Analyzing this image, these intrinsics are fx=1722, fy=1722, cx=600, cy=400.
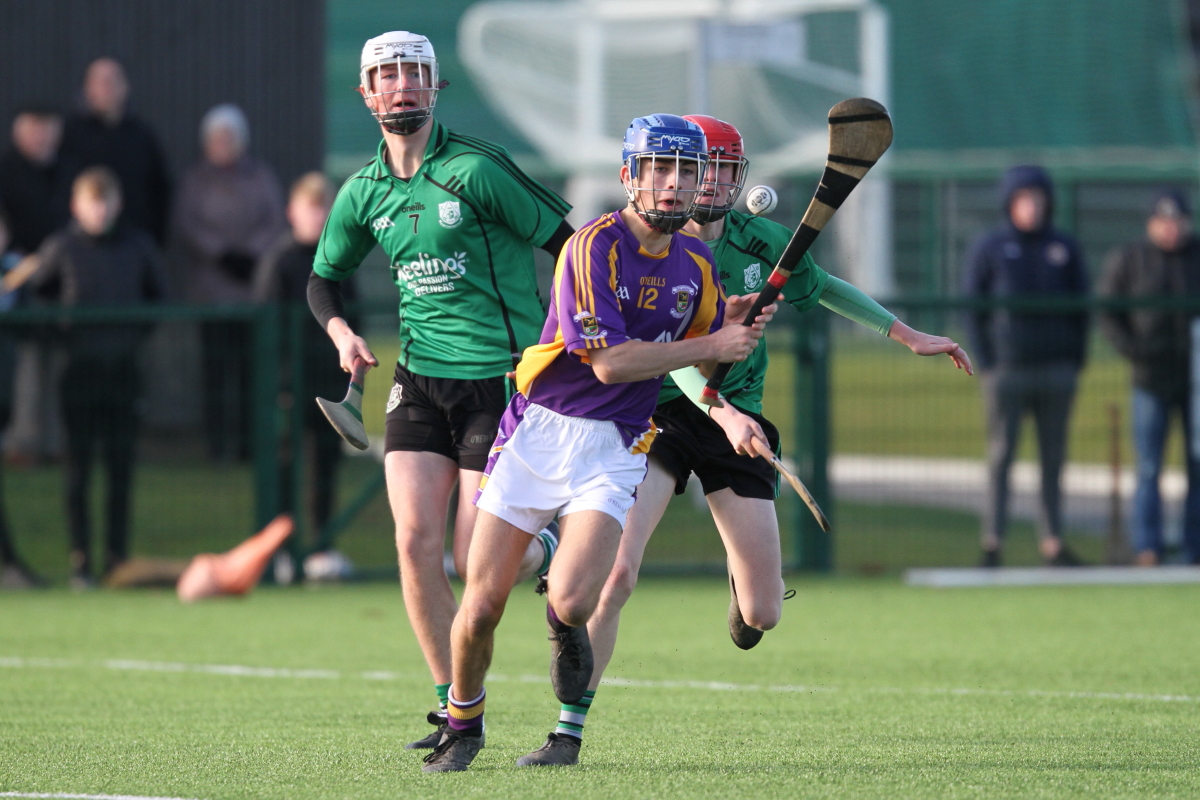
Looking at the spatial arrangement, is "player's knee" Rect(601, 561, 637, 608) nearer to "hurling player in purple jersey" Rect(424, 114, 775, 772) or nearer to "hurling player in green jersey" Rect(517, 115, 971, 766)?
"hurling player in green jersey" Rect(517, 115, 971, 766)

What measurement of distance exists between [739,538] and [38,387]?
21.5 feet

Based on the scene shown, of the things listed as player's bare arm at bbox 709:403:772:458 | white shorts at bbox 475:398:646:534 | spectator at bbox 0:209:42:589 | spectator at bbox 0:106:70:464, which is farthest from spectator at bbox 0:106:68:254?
player's bare arm at bbox 709:403:772:458

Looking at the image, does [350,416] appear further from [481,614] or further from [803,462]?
[803,462]

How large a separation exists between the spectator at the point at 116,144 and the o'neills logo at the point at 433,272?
6.87 m

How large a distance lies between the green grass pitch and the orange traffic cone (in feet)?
0.67

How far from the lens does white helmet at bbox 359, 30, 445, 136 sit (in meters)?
5.85

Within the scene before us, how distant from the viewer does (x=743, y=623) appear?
6273 mm

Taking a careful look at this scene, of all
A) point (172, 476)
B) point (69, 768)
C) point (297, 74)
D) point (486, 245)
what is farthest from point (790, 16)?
point (69, 768)

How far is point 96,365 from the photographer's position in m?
11.0

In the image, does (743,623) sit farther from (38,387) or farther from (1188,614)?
(38,387)

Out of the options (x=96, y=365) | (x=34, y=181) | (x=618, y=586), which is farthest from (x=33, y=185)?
(x=618, y=586)

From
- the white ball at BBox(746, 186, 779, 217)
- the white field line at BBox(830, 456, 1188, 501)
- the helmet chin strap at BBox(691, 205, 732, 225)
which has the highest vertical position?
the white ball at BBox(746, 186, 779, 217)

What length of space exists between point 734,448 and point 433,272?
3.97ft

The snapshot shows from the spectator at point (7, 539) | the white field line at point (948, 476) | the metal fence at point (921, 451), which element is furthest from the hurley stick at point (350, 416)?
the white field line at point (948, 476)
